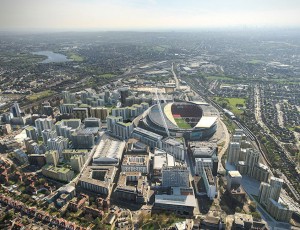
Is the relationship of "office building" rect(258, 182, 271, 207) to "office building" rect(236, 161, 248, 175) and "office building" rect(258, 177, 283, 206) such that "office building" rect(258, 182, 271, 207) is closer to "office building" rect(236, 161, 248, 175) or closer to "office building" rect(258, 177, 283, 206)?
"office building" rect(258, 177, 283, 206)

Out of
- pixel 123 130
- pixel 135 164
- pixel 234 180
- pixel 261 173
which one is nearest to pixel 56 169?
pixel 135 164

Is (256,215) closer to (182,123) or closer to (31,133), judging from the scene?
(182,123)

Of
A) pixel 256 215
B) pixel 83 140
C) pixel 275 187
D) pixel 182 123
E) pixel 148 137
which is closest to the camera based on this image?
pixel 256 215

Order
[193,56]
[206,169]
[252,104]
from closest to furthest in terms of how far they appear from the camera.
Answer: [206,169]
[252,104]
[193,56]

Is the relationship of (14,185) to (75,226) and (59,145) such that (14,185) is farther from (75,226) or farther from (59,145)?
(75,226)

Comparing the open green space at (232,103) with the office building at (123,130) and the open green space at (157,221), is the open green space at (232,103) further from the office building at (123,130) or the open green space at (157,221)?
the open green space at (157,221)

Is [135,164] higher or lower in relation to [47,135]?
lower

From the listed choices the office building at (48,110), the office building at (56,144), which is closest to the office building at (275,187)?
the office building at (56,144)

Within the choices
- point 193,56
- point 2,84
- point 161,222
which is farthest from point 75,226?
point 193,56
